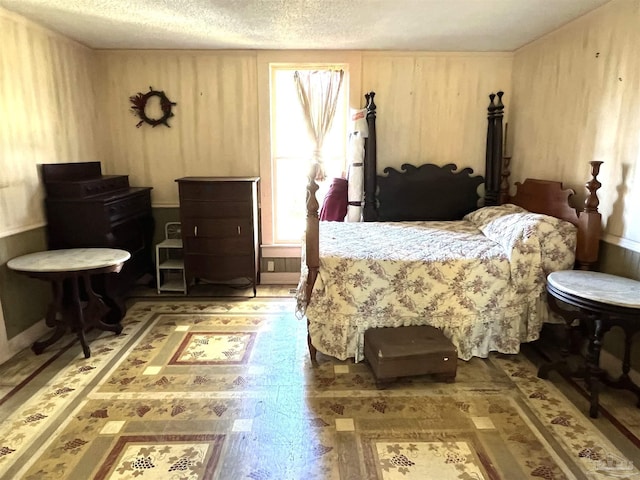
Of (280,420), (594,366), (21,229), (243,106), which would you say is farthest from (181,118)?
(594,366)

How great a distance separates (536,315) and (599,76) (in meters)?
1.68

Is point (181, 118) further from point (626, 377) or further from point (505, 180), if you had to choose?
point (626, 377)

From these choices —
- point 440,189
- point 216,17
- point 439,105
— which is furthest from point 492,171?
point 216,17

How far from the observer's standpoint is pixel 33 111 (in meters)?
3.27

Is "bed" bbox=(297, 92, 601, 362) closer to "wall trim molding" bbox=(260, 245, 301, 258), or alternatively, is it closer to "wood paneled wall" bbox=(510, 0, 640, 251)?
"wood paneled wall" bbox=(510, 0, 640, 251)

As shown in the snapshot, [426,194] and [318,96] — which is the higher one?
[318,96]

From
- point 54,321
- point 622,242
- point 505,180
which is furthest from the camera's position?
point 505,180

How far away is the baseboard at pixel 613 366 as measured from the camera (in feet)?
8.44

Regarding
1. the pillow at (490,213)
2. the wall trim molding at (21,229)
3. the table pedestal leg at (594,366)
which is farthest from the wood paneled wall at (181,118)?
the table pedestal leg at (594,366)

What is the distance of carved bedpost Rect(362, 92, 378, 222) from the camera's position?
Answer: 162 inches

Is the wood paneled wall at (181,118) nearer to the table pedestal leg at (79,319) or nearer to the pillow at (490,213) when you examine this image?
the table pedestal leg at (79,319)

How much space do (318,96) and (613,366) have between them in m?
3.32

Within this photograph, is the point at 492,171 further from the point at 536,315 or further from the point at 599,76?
the point at 536,315

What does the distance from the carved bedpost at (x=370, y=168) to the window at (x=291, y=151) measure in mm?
361
